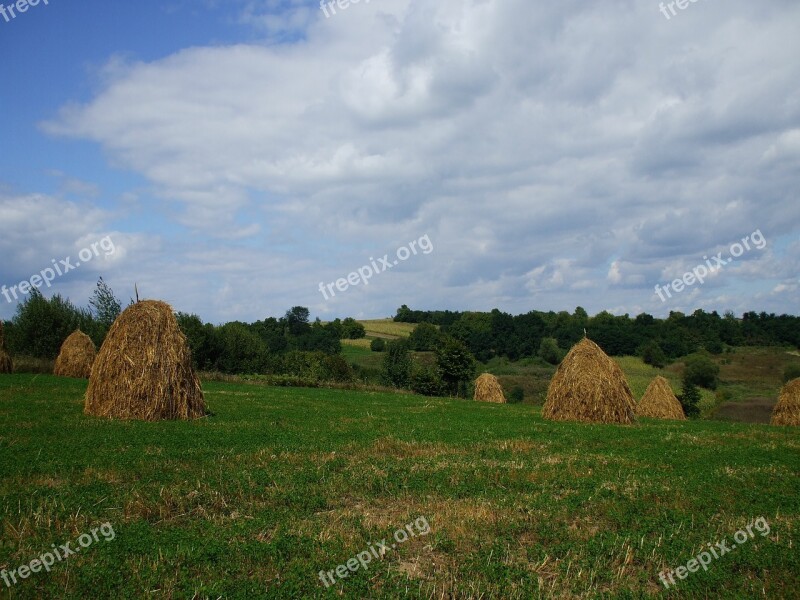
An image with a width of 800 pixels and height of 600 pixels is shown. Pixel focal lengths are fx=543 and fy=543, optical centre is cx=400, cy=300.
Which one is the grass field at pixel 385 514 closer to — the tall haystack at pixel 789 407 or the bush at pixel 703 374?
the tall haystack at pixel 789 407

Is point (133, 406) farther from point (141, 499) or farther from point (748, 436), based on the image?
point (748, 436)

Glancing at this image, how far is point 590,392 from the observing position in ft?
72.0

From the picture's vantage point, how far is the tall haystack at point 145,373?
1688cm

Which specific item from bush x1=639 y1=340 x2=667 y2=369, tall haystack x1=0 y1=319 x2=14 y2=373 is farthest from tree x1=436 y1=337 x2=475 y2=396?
bush x1=639 y1=340 x2=667 y2=369

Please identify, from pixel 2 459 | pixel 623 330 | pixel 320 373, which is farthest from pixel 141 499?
pixel 623 330

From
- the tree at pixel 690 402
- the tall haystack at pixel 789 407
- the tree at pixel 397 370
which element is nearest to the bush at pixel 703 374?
the tree at pixel 690 402

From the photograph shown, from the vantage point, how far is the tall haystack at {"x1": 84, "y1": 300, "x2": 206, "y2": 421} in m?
16.9

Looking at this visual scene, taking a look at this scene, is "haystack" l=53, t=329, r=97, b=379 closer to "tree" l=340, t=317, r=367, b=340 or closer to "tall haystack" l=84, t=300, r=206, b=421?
"tall haystack" l=84, t=300, r=206, b=421

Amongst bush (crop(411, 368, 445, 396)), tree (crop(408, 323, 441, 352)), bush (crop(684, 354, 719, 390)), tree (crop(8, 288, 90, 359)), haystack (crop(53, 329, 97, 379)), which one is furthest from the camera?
Result: tree (crop(408, 323, 441, 352))

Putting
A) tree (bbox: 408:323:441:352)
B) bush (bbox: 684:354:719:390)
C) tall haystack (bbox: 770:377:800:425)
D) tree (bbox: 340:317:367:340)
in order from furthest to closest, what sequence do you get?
1. tree (bbox: 340:317:367:340)
2. tree (bbox: 408:323:441:352)
3. bush (bbox: 684:354:719:390)
4. tall haystack (bbox: 770:377:800:425)

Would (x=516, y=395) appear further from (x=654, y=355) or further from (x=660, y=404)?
(x=660, y=404)

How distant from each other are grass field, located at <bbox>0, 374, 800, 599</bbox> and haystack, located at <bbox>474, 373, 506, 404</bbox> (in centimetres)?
3038

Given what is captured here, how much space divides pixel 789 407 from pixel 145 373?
30075 millimetres

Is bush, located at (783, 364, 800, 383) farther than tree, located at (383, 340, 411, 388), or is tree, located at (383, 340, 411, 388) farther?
tree, located at (383, 340, 411, 388)
